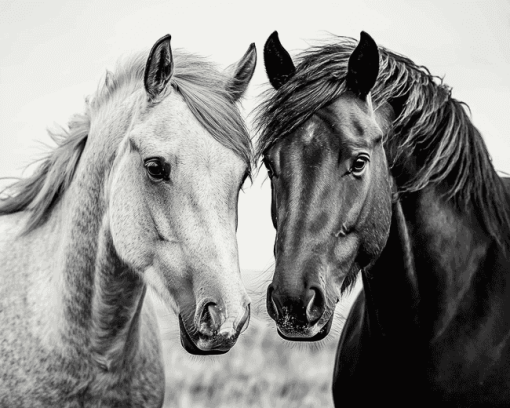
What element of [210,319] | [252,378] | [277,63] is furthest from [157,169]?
[252,378]

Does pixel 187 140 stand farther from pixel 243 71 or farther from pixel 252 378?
pixel 252 378

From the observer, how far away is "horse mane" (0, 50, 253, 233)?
3.45 metres

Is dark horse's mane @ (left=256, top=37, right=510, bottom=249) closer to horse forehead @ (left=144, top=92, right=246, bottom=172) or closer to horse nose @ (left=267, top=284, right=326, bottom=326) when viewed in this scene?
horse forehead @ (left=144, top=92, right=246, bottom=172)

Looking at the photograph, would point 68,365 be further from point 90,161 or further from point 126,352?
point 90,161

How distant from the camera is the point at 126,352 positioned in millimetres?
3709

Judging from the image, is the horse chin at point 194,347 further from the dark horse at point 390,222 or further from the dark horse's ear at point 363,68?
the dark horse's ear at point 363,68

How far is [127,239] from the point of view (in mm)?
3336

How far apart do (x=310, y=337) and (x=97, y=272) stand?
1235 millimetres

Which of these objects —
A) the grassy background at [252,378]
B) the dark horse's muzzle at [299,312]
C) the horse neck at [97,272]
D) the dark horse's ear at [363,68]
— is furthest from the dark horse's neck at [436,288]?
the grassy background at [252,378]

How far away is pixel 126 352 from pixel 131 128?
4.28 ft

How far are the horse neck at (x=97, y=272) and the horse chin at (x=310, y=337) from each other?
0.92 m

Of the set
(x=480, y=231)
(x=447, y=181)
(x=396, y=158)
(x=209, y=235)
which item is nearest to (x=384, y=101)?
(x=396, y=158)

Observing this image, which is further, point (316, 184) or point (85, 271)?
point (85, 271)

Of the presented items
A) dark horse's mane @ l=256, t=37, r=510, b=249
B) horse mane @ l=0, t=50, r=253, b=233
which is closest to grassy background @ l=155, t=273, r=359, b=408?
horse mane @ l=0, t=50, r=253, b=233
